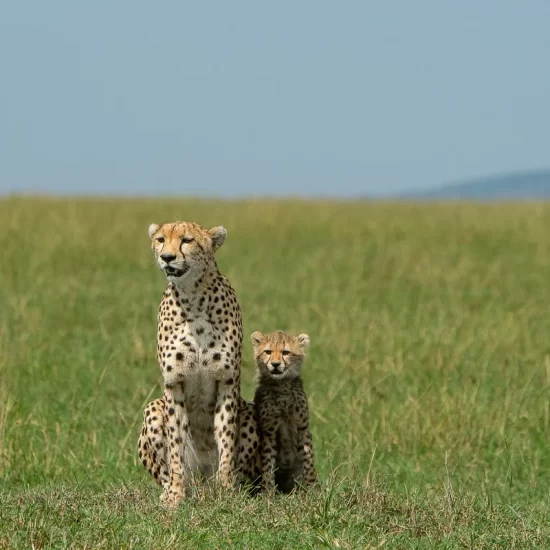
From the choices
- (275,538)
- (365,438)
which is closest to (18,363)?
(365,438)

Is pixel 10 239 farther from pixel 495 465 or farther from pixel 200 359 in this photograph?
pixel 200 359

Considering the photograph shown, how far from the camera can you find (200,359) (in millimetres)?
4402

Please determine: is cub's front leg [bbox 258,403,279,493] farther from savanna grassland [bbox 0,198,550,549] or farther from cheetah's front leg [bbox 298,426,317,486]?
savanna grassland [bbox 0,198,550,549]

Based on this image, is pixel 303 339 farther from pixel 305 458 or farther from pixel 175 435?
pixel 175 435

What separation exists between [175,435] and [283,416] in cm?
50

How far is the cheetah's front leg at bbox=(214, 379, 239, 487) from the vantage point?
4441 mm

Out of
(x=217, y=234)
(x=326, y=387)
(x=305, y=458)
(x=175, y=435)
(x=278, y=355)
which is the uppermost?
(x=217, y=234)

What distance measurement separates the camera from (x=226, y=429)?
4.44 m

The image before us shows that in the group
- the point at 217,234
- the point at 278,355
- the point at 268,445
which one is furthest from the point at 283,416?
the point at 217,234

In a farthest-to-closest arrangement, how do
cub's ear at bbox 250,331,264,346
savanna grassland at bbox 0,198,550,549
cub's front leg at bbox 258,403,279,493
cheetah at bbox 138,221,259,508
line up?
cub's ear at bbox 250,331,264,346 < cub's front leg at bbox 258,403,279,493 < cheetah at bbox 138,221,259,508 < savanna grassland at bbox 0,198,550,549

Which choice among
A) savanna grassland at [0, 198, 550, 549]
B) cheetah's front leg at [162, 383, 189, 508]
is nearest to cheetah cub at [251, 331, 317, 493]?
savanna grassland at [0, 198, 550, 549]

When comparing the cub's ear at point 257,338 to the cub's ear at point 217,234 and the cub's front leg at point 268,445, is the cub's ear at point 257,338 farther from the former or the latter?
the cub's ear at point 217,234

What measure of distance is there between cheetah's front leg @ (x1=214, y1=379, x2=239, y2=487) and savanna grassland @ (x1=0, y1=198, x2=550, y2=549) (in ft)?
0.32

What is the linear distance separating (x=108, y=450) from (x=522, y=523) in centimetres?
233
